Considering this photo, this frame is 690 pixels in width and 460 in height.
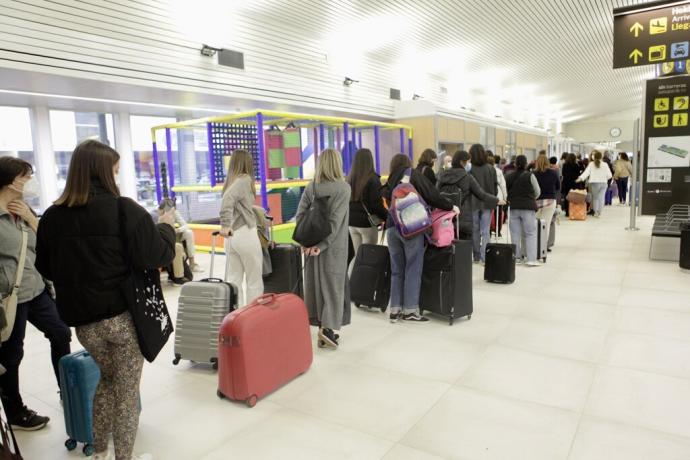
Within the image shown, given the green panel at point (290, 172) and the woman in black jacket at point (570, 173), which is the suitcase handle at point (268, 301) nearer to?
the green panel at point (290, 172)

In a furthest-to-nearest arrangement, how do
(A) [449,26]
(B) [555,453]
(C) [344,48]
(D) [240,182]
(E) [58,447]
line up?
(C) [344,48], (A) [449,26], (D) [240,182], (E) [58,447], (B) [555,453]

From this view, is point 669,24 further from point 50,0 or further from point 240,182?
point 50,0

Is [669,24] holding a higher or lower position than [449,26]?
lower

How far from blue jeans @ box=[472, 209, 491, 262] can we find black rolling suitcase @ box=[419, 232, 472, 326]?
2484 mm

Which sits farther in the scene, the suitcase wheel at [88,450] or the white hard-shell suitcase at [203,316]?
the white hard-shell suitcase at [203,316]

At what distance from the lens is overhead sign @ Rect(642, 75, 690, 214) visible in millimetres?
7023

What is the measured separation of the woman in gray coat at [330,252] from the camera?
3695mm

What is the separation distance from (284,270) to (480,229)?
359 centimetres

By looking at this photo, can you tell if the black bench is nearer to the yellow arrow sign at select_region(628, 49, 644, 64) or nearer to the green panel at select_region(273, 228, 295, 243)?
the yellow arrow sign at select_region(628, 49, 644, 64)

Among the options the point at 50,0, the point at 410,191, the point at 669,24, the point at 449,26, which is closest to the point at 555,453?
the point at 410,191

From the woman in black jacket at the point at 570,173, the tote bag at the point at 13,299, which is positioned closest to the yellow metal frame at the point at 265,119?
the tote bag at the point at 13,299

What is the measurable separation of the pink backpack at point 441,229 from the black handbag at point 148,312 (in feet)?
8.52

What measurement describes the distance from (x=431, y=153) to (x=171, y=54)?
491 centimetres

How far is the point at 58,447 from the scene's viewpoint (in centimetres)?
257
